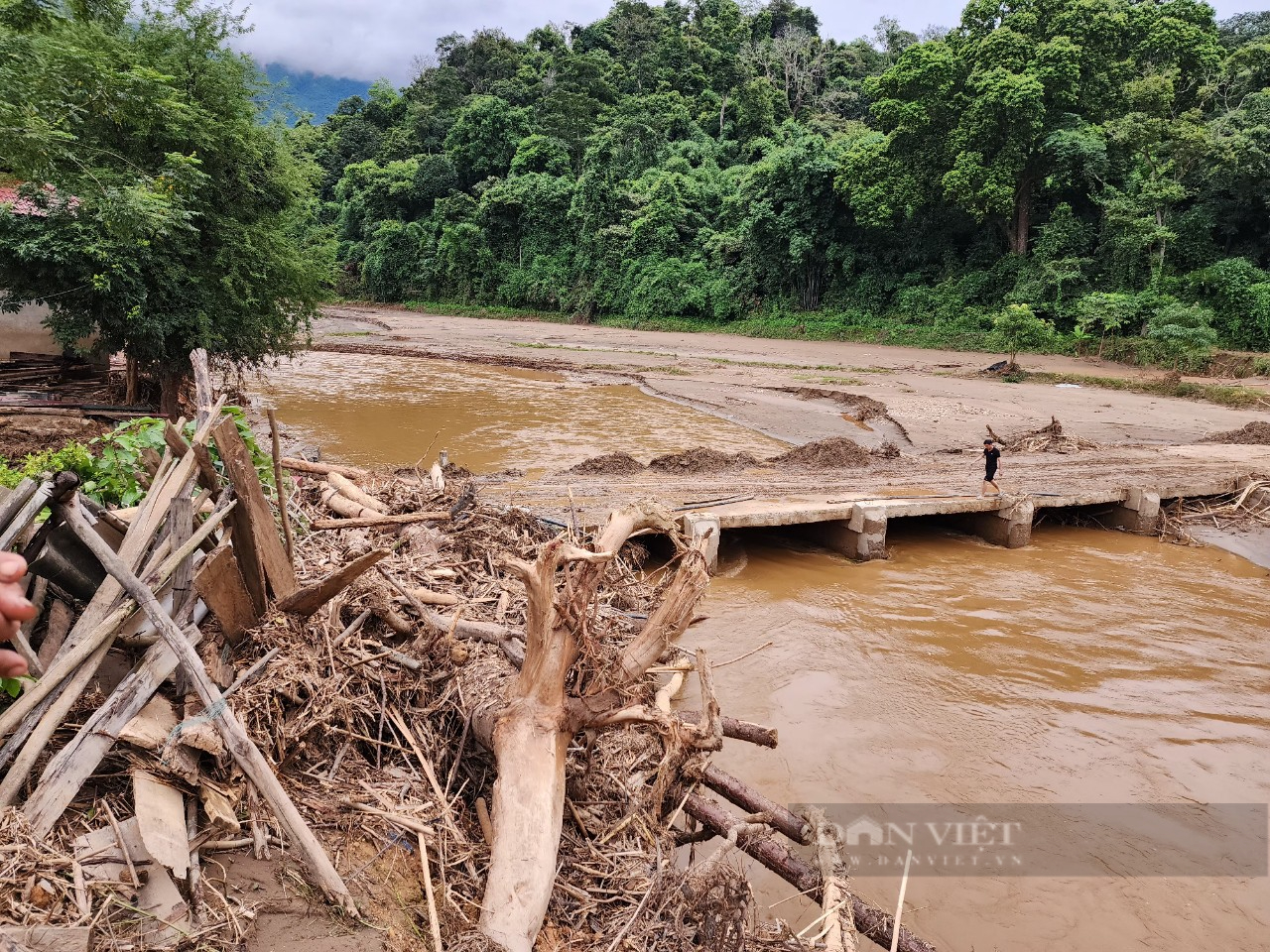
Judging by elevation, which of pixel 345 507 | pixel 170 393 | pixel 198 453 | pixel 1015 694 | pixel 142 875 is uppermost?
pixel 198 453

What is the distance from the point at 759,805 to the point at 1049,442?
13307 mm

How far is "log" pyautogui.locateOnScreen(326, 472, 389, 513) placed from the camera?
679 cm

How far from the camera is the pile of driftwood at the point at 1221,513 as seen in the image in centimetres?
1157

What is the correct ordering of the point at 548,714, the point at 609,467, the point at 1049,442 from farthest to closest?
the point at 1049,442 → the point at 609,467 → the point at 548,714

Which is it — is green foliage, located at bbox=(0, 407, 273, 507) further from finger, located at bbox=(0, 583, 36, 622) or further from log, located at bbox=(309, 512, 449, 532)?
finger, located at bbox=(0, 583, 36, 622)

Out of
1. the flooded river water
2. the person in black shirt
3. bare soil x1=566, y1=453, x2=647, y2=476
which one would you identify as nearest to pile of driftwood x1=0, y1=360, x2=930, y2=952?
bare soil x1=566, y1=453, x2=647, y2=476

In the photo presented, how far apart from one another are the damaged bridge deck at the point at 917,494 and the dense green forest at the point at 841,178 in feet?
30.3

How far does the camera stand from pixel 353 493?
697cm

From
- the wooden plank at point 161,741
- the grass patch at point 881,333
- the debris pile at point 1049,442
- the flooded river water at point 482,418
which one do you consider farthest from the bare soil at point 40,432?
the grass patch at point 881,333

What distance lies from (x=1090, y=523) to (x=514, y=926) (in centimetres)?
1222

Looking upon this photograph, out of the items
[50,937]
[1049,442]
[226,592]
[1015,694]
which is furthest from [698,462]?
[50,937]

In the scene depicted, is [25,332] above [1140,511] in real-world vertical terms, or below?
above

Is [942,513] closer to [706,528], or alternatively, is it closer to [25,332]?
[706,528]

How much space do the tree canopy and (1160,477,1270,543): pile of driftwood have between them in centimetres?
1468
